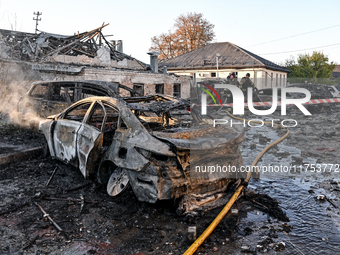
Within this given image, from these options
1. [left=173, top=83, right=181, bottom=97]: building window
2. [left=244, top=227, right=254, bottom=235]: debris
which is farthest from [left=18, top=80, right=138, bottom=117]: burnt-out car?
[left=173, top=83, right=181, bottom=97]: building window

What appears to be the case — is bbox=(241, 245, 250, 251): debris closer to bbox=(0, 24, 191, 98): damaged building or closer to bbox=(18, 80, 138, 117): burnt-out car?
bbox=(18, 80, 138, 117): burnt-out car

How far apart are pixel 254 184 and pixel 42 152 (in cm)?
517

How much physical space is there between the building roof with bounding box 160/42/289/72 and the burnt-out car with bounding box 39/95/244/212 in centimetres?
→ 2992

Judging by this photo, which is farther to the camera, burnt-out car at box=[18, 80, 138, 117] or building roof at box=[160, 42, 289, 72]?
building roof at box=[160, 42, 289, 72]

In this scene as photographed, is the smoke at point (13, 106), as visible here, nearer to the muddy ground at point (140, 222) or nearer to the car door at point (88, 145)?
the muddy ground at point (140, 222)

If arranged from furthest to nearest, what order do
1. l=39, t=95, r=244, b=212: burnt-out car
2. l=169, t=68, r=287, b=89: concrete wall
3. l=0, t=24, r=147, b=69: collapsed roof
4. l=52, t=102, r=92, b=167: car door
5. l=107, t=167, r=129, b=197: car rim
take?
1. l=169, t=68, r=287, b=89: concrete wall
2. l=0, t=24, r=147, b=69: collapsed roof
3. l=52, t=102, r=92, b=167: car door
4. l=107, t=167, r=129, b=197: car rim
5. l=39, t=95, r=244, b=212: burnt-out car

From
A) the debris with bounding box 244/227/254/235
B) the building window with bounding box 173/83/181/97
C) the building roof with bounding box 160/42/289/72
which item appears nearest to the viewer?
the debris with bounding box 244/227/254/235

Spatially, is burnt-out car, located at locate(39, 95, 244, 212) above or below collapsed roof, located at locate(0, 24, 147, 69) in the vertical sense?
below

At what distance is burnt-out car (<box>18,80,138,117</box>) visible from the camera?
797 cm

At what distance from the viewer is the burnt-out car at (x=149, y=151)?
156 inches

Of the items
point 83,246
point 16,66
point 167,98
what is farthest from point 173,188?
point 16,66

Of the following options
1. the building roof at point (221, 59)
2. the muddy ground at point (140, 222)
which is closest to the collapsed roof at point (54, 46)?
the muddy ground at point (140, 222)

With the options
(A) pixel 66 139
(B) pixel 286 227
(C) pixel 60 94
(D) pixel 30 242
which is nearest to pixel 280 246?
(B) pixel 286 227

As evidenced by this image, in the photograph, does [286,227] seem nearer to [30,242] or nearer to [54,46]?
[30,242]
